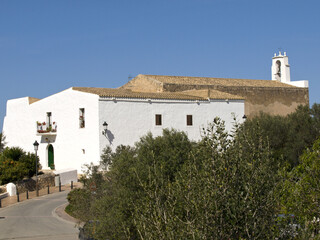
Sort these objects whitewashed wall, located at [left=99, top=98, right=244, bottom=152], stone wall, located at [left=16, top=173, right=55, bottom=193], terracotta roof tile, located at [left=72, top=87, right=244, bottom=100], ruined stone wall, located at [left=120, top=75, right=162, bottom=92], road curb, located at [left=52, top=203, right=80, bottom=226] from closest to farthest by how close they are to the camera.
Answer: road curb, located at [left=52, top=203, right=80, bottom=226] < stone wall, located at [left=16, top=173, right=55, bottom=193] < whitewashed wall, located at [left=99, top=98, right=244, bottom=152] < terracotta roof tile, located at [left=72, top=87, right=244, bottom=100] < ruined stone wall, located at [left=120, top=75, right=162, bottom=92]

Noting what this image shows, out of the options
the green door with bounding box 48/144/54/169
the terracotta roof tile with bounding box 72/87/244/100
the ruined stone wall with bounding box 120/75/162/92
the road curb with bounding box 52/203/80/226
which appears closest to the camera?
the road curb with bounding box 52/203/80/226

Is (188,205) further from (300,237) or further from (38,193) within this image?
(38,193)

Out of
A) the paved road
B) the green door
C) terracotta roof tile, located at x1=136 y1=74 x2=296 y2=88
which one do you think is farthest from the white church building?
the paved road

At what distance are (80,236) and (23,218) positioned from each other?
626 cm

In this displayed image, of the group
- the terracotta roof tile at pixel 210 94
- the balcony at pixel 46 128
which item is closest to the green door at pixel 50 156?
the balcony at pixel 46 128

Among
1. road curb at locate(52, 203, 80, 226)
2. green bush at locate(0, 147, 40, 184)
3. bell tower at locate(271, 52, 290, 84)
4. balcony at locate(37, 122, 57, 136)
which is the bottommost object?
road curb at locate(52, 203, 80, 226)

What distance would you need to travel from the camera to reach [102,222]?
13.7 m

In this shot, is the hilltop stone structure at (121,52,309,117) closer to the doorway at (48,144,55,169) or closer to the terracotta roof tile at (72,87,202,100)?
the terracotta roof tile at (72,87,202,100)

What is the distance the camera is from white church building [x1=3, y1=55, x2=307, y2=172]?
99.5ft

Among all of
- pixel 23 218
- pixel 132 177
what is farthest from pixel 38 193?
pixel 132 177

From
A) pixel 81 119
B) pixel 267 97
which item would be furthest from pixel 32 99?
pixel 267 97

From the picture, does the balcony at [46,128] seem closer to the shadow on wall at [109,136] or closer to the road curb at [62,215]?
the shadow on wall at [109,136]

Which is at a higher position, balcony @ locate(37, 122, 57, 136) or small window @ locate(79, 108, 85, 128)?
small window @ locate(79, 108, 85, 128)

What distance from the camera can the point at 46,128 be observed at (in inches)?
1377
